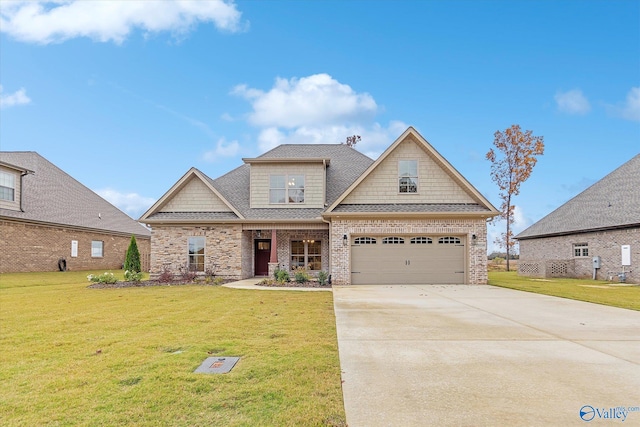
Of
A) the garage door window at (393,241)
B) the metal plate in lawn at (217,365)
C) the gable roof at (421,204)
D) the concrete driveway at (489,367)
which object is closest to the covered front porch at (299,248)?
the gable roof at (421,204)

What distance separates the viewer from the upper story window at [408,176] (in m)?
17.0

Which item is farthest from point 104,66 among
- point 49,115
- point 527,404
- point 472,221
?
point 527,404

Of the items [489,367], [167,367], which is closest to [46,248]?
[167,367]

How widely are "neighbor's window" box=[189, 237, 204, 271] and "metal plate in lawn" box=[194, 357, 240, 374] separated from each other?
14.1m

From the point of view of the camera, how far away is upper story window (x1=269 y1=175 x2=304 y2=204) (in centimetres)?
1905

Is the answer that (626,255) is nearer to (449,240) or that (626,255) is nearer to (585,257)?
(585,257)

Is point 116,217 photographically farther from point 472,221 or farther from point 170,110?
point 472,221

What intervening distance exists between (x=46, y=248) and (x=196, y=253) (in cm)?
1054

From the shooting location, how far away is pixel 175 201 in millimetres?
18719

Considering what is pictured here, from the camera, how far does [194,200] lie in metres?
18.7

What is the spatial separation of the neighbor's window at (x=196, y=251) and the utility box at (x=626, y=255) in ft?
71.3

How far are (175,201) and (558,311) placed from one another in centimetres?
1676

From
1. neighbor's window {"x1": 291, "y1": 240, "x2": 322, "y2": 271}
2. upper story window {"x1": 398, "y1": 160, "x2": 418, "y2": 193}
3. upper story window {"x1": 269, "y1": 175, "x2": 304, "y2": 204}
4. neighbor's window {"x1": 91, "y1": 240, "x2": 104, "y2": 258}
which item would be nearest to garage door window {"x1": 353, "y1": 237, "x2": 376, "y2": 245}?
upper story window {"x1": 398, "y1": 160, "x2": 418, "y2": 193}

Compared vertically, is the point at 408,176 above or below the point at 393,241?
above
